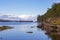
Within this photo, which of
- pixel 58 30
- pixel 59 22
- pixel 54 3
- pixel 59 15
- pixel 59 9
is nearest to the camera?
pixel 58 30

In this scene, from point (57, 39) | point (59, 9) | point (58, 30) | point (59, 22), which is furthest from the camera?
point (59, 9)

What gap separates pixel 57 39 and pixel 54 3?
318 ft

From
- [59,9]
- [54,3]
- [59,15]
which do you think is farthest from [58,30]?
[54,3]

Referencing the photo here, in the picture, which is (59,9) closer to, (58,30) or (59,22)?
(59,22)

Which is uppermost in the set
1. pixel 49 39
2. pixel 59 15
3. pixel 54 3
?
pixel 54 3

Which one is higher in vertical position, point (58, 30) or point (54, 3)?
point (54, 3)

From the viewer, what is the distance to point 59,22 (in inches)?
4481

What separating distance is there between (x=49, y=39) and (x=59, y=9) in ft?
236

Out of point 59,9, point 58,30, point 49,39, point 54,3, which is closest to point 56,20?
point 59,9

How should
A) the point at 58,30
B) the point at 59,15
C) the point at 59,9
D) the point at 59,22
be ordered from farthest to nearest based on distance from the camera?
the point at 59,9 → the point at 59,15 → the point at 59,22 → the point at 58,30

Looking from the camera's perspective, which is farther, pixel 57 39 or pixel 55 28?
pixel 55 28

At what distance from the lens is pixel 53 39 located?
67.2 m

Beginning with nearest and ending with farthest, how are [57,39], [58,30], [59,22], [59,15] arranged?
[57,39] → [58,30] → [59,22] → [59,15]

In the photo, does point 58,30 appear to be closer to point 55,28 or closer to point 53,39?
point 55,28
